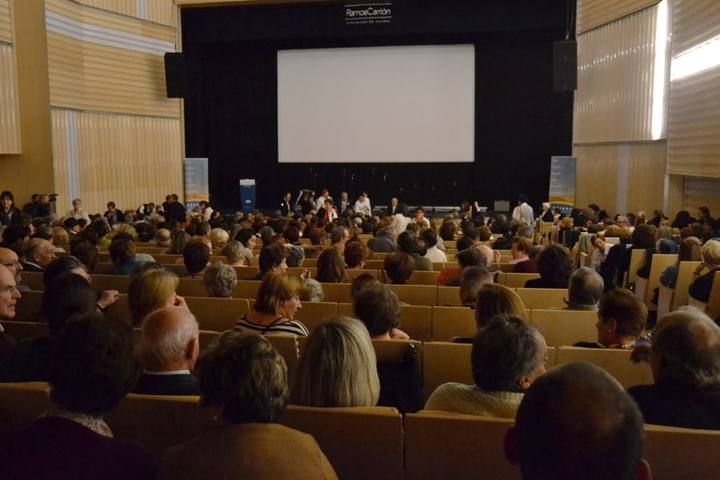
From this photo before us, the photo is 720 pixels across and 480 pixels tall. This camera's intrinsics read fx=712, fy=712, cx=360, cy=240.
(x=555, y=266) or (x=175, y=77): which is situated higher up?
(x=175, y=77)

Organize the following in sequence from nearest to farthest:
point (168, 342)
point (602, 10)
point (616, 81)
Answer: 1. point (168, 342)
2. point (616, 81)
3. point (602, 10)

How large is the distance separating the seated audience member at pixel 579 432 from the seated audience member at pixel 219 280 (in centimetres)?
393

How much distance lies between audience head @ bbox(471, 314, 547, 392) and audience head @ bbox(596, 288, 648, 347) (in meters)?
1.12

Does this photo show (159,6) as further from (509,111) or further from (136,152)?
(509,111)

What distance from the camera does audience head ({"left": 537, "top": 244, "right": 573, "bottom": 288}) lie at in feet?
18.3

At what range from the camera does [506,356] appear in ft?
8.07

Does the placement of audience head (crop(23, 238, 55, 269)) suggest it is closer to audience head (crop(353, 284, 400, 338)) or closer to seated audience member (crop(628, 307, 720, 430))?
audience head (crop(353, 284, 400, 338))

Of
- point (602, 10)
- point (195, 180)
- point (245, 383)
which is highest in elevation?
point (602, 10)

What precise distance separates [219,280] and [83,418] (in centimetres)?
315

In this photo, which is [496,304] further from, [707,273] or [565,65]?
[565,65]

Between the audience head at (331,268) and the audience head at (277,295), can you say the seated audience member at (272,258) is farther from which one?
the audience head at (277,295)

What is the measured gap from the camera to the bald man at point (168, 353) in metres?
2.58

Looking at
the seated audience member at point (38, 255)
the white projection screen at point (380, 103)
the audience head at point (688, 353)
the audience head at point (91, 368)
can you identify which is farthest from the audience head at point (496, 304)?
the white projection screen at point (380, 103)

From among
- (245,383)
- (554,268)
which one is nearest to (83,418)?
(245,383)
